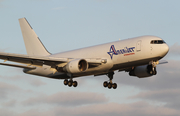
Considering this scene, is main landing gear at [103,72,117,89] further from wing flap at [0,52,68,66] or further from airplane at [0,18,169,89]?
wing flap at [0,52,68,66]

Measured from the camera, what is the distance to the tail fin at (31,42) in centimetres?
5203

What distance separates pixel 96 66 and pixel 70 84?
545 cm

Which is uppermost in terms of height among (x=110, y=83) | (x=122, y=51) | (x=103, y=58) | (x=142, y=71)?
(x=122, y=51)

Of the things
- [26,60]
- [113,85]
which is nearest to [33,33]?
[26,60]

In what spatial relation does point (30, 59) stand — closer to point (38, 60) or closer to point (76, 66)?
point (38, 60)

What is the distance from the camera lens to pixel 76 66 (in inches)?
1629

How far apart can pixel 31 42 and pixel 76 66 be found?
14.0 meters

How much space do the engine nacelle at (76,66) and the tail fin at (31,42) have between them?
10.3m

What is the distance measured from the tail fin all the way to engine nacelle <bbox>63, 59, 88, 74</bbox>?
33.9 feet

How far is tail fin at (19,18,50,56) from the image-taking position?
5203 centimetres

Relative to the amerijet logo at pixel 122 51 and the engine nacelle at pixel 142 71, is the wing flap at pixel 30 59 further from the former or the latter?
the engine nacelle at pixel 142 71

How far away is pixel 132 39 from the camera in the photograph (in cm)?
4231

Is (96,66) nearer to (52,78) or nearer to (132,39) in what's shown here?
(132,39)

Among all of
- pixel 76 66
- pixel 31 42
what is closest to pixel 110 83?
pixel 76 66
